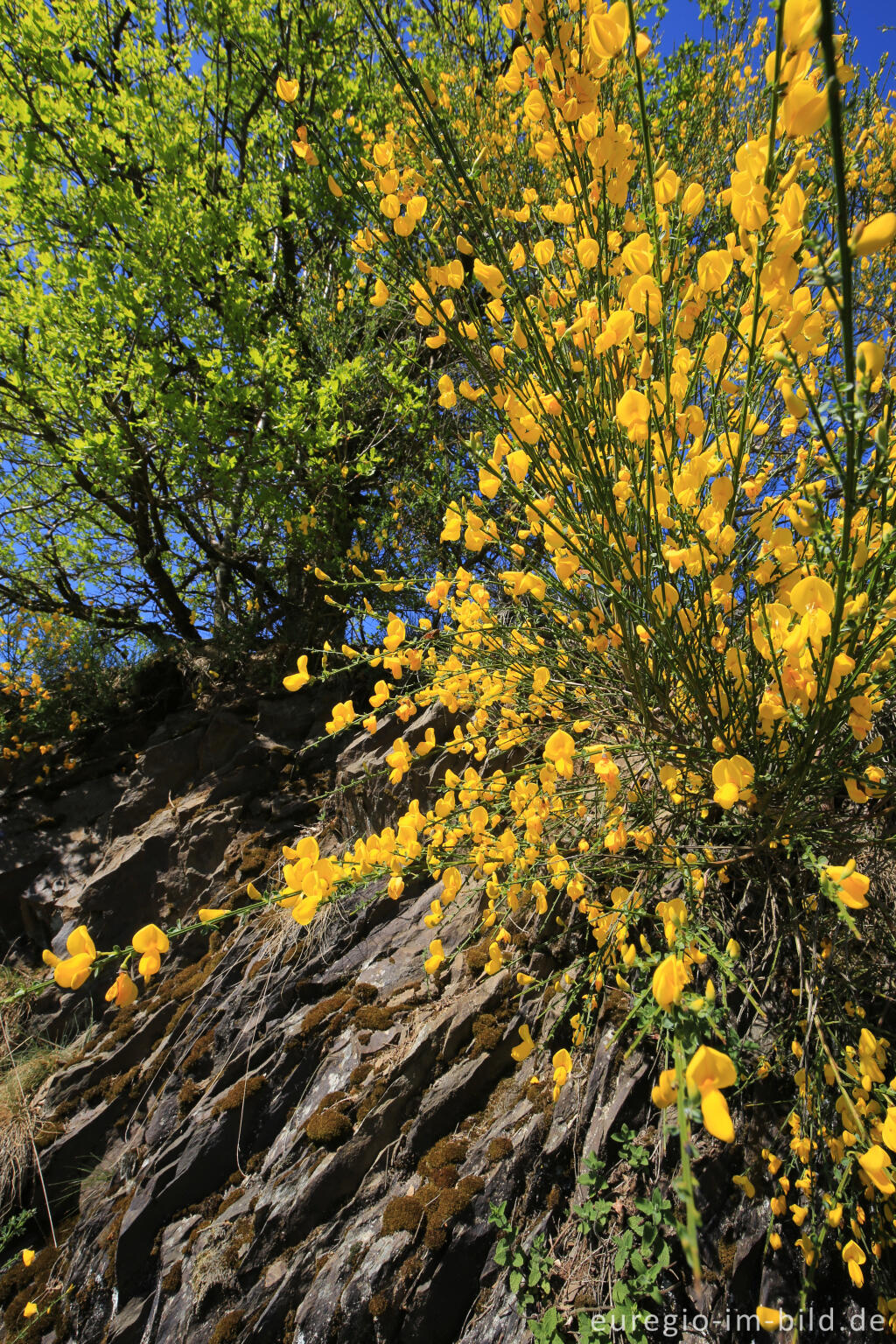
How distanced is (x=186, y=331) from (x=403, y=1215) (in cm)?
490

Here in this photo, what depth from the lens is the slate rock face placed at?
1934mm

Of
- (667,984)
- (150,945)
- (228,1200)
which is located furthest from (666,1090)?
(228,1200)

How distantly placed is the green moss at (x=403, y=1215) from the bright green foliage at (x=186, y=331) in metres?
3.81

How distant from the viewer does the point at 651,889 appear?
173 centimetres

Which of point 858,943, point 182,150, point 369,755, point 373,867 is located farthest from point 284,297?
point 858,943

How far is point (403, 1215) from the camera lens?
6.56ft

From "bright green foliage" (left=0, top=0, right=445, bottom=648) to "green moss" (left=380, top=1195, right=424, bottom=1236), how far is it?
3814 millimetres

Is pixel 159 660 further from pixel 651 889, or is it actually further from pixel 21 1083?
pixel 651 889

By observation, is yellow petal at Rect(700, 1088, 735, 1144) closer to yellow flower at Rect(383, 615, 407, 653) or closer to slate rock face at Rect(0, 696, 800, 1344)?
slate rock face at Rect(0, 696, 800, 1344)

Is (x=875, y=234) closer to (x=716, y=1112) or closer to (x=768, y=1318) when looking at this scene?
(x=716, y=1112)

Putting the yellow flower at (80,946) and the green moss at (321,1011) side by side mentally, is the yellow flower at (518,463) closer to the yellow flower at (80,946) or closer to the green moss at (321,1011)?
the yellow flower at (80,946)

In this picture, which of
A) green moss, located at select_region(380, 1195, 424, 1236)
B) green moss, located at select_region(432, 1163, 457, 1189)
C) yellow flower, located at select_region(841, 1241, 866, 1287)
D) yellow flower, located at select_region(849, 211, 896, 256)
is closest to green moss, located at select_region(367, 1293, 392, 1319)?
green moss, located at select_region(380, 1195, 424, 1236)

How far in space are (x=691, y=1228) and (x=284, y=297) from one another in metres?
6.34

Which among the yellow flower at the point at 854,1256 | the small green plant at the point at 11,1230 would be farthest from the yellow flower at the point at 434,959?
the small green plant at the point at 11,1230
